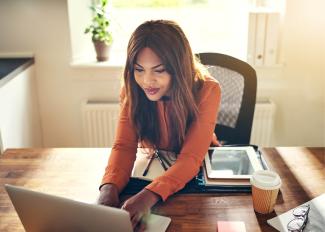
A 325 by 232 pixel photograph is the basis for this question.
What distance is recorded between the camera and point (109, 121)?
2268mm

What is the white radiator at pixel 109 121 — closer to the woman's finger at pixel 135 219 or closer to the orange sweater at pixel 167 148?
the orange sweater at pixel 167 148

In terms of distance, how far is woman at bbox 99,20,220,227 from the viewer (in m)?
1.13

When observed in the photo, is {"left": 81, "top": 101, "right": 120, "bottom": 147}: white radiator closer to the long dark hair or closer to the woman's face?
the long dark hair

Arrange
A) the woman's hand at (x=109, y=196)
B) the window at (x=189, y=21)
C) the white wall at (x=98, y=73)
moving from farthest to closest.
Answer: the window at (x=189, y=21) → the white wall at (x=98, y=73) → the woman's hand at (x=109, y=196)

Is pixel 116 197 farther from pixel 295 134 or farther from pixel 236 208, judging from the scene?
pixel 295 134

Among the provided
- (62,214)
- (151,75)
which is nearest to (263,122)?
(151,75)

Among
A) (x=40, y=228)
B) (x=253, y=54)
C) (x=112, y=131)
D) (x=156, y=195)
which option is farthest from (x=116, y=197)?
(x=253, y=54)

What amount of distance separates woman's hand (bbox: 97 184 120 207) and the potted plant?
4.11 feet

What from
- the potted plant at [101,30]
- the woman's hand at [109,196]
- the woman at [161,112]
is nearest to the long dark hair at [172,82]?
the woman at [161,112]

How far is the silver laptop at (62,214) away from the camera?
0.84 meters

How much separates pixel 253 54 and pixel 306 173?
1.07 meters

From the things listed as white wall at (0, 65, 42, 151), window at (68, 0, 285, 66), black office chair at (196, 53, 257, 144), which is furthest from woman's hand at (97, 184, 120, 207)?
window at (68, 0, 285, 66)

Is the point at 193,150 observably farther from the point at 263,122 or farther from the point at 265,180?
the point at 263,122

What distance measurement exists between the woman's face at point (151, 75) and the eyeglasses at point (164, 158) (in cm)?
19
